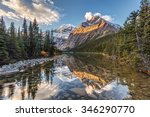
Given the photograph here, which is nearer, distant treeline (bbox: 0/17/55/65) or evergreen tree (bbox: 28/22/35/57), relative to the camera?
distant treeline (bbox: 0/17/55/65)

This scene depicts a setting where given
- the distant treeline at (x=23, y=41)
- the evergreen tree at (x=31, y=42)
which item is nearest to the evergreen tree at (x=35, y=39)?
the distant treeline at (x=23, y=41)

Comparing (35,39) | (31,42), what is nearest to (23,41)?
(31,42)

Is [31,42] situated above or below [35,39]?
below

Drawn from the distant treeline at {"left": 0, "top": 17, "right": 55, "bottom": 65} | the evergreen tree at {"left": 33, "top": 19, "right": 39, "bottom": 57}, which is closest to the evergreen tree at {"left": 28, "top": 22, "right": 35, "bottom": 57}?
the distant treeline at {"left": 0, "top": 17, "right": 55, "bottom": 65}

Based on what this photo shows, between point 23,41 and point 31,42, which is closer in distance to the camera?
point 23,41

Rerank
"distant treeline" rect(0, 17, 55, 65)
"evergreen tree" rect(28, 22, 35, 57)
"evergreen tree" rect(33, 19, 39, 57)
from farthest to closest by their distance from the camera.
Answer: "evergreen tree" rect(33, 19, 39, 57), "evergreen tree" rect(28, 22, 35, 57), "distant treeline" rect(0, 17, 55, 65)

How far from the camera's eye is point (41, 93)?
15312mm

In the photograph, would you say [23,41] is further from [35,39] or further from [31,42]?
[35,39]

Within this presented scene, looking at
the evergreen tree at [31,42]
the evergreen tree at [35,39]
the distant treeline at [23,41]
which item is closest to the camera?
the distant treeline at [23,41]

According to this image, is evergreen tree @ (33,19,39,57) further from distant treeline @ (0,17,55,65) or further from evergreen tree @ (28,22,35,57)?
evergreen tree @ (28,22,35,57)

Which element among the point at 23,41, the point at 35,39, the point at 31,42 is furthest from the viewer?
the point at 35,39

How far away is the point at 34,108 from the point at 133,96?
8010 mm

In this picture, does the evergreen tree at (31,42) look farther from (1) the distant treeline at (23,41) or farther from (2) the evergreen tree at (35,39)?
(2) the evergreen tree at (35,39)

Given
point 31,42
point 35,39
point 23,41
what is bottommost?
point 23,41
